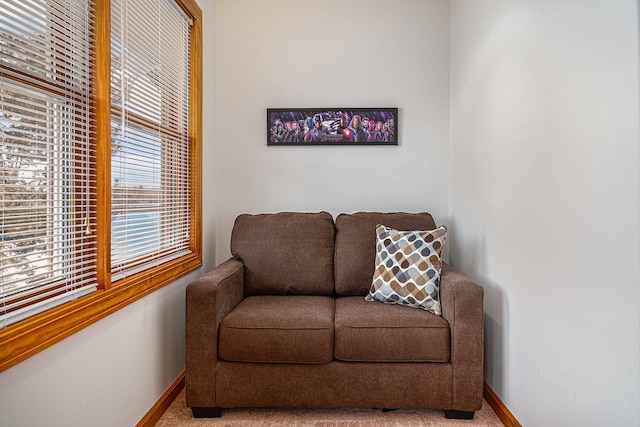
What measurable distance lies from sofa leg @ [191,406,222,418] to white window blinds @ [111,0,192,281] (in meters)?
0.78

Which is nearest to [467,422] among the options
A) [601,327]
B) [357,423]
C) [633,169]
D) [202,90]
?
[357,423]

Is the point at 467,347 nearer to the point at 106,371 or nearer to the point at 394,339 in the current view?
the point at 394,339

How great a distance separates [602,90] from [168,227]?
211cm

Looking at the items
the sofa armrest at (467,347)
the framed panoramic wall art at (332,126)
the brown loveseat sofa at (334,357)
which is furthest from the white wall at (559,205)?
the framed panoramic wall art at (332,126)

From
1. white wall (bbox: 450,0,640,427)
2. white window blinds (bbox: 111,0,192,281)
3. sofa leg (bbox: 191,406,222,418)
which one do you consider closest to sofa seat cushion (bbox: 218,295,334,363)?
sofa leg (bbox: 191,406,222,418)

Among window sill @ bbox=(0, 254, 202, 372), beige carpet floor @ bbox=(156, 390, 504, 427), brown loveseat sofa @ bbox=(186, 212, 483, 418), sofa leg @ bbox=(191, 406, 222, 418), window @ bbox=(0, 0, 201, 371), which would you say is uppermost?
window @ bbox=(0, 0, 201, 371)

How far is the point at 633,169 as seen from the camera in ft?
3.88

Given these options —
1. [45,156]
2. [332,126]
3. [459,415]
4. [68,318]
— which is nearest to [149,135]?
[45,156]

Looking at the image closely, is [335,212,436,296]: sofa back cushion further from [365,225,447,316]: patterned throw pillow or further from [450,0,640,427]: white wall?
[450,0,640,427]: white wall

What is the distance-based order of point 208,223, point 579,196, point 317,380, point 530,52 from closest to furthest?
point 579,196 → point 530,52 → point 317,380 → point 208,223

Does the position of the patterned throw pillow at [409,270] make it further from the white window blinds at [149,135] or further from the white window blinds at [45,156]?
the white window blinds at [45,156]

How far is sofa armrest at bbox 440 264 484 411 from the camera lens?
1.96 m

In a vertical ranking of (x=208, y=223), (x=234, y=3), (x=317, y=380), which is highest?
(x=234, y=3)

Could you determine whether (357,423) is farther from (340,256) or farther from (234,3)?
(234,3)
